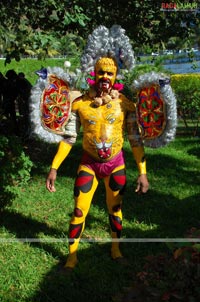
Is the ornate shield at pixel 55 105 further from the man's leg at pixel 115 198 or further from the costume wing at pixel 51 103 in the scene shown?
the man's leg at pixel 115 198

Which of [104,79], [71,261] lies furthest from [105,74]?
[71,261]

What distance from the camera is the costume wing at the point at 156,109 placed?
148 inches

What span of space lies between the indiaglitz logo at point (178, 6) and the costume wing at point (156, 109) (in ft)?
13.8

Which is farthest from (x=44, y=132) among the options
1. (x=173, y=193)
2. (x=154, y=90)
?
(x=173, y=193)

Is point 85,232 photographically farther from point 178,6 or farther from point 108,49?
point 178,6

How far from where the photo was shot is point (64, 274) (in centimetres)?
402

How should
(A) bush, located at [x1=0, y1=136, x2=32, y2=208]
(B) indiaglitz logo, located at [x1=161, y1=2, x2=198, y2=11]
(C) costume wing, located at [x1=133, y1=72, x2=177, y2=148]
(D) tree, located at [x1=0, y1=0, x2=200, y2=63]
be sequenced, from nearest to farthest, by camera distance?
1. (C) costume wing, located at [x1=133, y1=72, x2=177, y2=148]
2. (A) bush, located at [x1=0, y1=136, x2=32, y2=208]
3. (D) tree, located at [x1=0, y1=0, x2=200, y2=63]
4. (B) indiaglitz logo, located at [x1=161, y1=2, x2=198, y2=11]

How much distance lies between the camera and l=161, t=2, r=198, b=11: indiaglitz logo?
7675 mm

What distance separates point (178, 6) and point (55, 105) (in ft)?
15.5

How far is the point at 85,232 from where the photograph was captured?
5.16 meters

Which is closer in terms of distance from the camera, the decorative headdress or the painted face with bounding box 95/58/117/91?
the painted face with bounding box 95/58/117/91

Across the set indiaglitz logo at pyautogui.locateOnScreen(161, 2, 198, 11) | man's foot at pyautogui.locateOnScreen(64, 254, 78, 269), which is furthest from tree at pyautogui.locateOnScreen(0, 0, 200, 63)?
man's foot at pyautogui.locateOnScreen(64, 254, 78, 269)

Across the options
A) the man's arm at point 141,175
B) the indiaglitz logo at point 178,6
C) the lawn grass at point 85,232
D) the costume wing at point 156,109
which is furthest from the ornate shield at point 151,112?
the indiaglitz logo at point 178,6

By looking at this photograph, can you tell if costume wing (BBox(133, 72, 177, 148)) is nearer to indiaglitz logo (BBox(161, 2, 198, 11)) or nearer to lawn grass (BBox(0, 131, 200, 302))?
lawn grass (BBox(0, 131, 200, 302))
